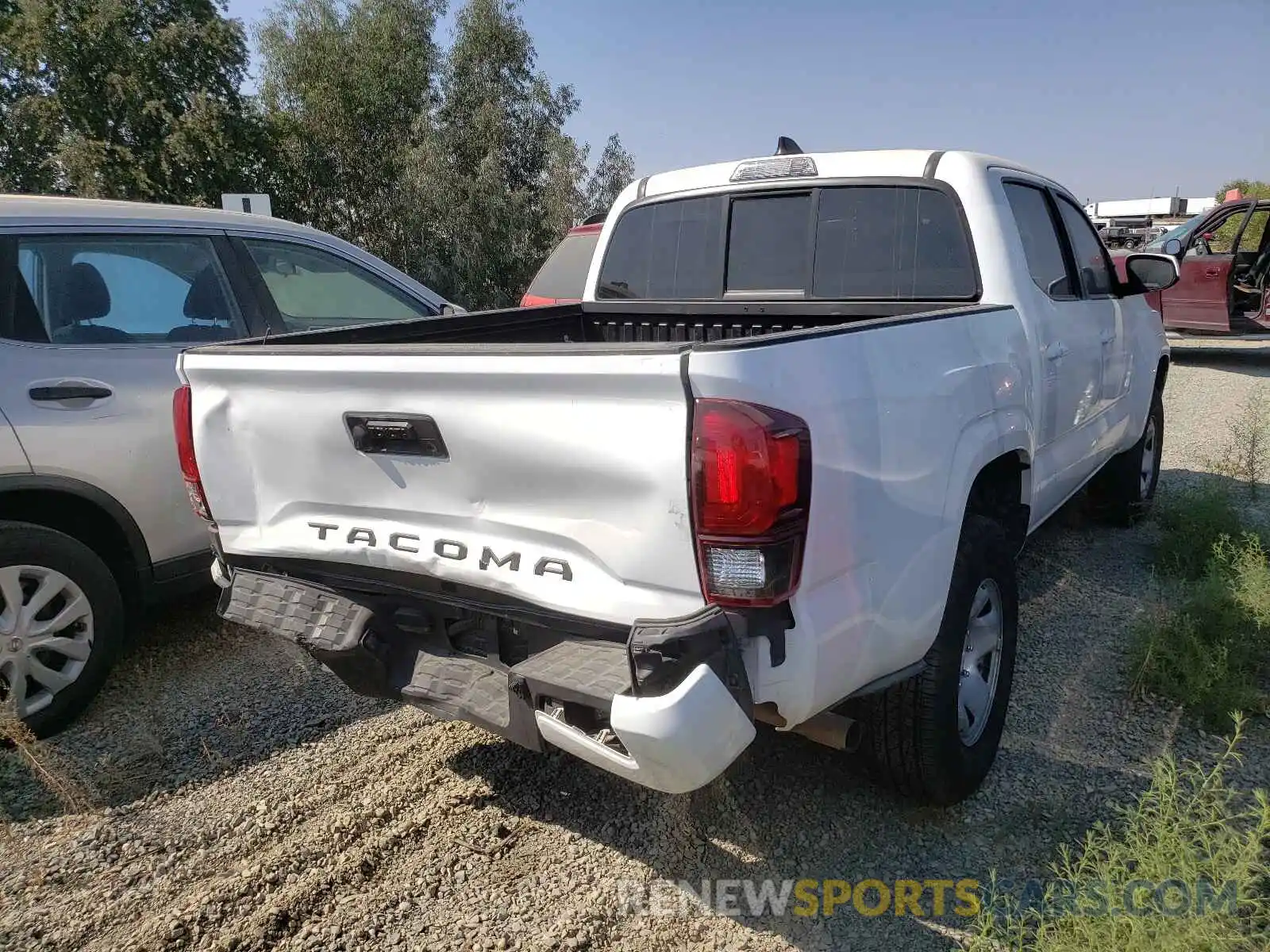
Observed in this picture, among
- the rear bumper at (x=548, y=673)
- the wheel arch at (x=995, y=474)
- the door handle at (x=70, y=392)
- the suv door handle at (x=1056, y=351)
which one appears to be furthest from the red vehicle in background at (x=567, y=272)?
the rear bumper at (x=548, y=673)

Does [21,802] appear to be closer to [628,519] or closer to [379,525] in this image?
[379,525]

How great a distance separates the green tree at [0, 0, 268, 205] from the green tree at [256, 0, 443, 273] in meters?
1.96

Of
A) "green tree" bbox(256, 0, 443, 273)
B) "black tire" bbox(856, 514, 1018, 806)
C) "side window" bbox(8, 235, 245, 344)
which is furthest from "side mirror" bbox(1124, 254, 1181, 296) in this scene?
"green tree" bbox(256, 0, 443, 273)

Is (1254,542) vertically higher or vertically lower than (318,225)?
lower

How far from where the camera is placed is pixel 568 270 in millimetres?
8086

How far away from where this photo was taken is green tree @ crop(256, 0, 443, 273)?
1736 cm

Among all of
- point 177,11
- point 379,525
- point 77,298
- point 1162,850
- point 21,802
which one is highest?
point 177,11

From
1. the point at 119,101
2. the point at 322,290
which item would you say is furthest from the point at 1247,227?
the point at 119,101

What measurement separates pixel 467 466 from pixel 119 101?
51.7ft

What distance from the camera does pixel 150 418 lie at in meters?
3.74

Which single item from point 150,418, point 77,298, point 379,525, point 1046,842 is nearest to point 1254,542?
point 1046,842

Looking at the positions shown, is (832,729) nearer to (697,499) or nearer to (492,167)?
(697,499)

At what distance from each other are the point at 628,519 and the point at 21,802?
8.18 ft

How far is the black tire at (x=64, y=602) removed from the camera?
11.0 feet
